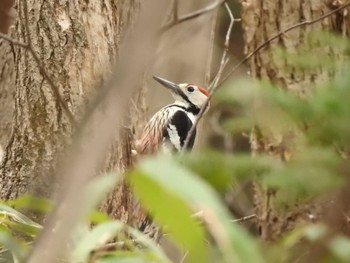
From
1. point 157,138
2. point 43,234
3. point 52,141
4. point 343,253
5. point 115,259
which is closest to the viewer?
point 43,234

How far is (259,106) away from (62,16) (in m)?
1.76

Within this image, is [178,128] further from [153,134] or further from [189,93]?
[189,93]

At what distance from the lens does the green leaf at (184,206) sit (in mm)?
1037

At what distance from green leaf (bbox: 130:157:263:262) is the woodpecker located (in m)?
2.64

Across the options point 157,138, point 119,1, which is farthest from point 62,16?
point 157,138

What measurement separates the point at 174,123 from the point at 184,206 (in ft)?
11.5

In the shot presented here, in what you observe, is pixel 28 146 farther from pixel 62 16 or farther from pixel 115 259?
pixel 115 259

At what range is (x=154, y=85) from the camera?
6.13 m

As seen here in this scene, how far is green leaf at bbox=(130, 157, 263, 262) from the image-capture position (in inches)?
40.8

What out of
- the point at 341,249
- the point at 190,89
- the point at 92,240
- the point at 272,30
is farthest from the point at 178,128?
the point at 341,249

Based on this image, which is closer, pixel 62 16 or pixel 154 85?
pixel 62 16

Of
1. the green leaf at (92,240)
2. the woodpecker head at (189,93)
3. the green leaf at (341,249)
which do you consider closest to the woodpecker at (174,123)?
the woodpecker head at (189,93)

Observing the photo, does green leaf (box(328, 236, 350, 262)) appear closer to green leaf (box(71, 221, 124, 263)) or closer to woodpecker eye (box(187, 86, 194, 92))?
green leaf (box(71, 221, 124, 263))

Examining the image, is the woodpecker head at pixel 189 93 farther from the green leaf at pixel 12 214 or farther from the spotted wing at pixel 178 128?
the green leaf at pixel 12 214
